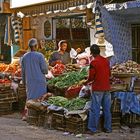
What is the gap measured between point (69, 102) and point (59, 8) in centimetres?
556

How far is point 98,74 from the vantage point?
33.7ft

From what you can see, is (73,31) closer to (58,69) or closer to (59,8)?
(59,8)

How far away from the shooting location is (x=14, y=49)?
65.4 ft

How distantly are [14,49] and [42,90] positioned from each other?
8.32 m

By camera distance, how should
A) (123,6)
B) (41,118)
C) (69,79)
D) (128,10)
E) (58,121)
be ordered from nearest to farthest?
1. (58,121)
2. (41,118)
3. (123,6)
4. (69,79)
5. (128,10)

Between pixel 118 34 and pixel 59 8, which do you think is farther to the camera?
pixel 59 8

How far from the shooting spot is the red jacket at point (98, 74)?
1027 cm

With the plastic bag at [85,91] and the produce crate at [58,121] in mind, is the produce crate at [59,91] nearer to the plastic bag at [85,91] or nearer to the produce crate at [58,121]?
the plastic bag at [85,91]

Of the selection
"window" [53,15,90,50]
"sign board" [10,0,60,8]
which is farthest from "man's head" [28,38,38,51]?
"window" [53,15,90,50]

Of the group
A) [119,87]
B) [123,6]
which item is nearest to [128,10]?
[123,6]

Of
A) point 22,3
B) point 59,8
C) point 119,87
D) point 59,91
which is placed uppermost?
point 22,3

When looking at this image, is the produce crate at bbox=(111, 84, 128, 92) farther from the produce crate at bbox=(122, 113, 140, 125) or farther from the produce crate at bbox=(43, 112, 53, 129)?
the produce crate at bbox=(43, 112, 53, 129)

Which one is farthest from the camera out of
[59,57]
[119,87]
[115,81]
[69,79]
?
[59,57]

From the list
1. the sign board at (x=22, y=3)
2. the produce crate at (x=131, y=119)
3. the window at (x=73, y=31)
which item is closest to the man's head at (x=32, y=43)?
the produce crate at (x=131, y=119)
